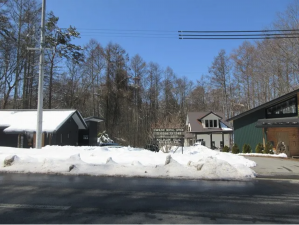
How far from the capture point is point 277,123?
2131cm

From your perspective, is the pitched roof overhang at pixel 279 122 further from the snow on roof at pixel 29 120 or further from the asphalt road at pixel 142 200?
the snow on roof at pixel 29 120

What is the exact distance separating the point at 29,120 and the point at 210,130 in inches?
1130

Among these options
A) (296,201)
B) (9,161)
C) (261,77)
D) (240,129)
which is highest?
(261,77)

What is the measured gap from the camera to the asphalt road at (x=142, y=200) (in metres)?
4.93

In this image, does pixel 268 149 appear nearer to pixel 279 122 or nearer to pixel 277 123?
pixel 277 123

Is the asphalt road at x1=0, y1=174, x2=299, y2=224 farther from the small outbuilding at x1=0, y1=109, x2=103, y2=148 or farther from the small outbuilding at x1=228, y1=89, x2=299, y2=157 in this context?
the small outbuilding at x1=0, y1=109, x2=103, y2=148

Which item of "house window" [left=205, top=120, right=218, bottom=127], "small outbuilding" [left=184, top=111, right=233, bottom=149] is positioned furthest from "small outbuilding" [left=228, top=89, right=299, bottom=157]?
"house window" [left=205, top=120, right=218, bottom=127]

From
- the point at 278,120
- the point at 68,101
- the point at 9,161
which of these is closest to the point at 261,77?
the point at 278,120

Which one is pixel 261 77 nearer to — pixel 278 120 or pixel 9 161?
pixel 278 120

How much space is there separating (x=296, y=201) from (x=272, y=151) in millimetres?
16428

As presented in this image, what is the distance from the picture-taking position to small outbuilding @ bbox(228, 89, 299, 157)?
22.0 m

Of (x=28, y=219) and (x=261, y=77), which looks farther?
(x=261, y=77)

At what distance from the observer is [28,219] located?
4730mm

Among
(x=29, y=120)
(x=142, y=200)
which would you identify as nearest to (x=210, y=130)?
(x=29, y=120)
